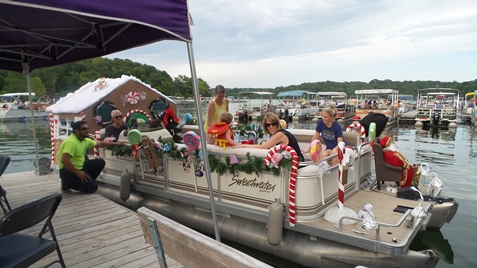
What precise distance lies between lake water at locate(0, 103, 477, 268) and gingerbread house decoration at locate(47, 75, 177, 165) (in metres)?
4.89

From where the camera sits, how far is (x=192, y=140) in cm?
516

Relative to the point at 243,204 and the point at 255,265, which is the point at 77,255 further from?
the point at 255,265

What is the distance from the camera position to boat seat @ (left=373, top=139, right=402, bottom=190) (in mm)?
6137

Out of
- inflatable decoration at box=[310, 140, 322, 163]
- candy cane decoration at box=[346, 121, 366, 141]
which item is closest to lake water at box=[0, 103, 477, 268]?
candy cane decoration at box=[346, 121, 366, 141]

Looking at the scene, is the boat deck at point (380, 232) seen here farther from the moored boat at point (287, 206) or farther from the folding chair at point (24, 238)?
the folding chair at point (24, 238)

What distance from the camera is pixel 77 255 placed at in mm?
3518

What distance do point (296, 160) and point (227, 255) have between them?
9.16ft

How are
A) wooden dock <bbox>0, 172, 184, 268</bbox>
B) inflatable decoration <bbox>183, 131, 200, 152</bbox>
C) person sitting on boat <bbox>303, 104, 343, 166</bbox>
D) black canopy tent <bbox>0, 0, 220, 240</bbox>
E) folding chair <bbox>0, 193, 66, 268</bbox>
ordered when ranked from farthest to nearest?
person sitting on boat <bbox>303, 104, 343, 166</bbox> < inflatable decoration <bbox>183, 131, 200, 152</bbox> < wooden dock <bbox>0, 172, 184, 268</bbox> < black canopy tent <bbox>0, 0, 220, 240</bbox> < folding chair <bbox>0, 193, 66, 268</bbox>

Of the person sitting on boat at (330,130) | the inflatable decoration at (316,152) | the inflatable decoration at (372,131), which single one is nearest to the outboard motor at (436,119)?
the inflatable decoration at (372,131)

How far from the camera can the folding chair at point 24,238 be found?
2270mm

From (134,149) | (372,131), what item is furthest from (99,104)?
(372,131)

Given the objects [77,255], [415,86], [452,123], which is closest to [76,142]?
[77,255]

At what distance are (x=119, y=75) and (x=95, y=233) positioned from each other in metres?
93.1

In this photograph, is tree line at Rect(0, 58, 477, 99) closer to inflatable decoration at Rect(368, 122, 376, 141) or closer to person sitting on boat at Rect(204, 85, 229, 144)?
person sitting on boat at Rect(204, 85, 229, 144)
